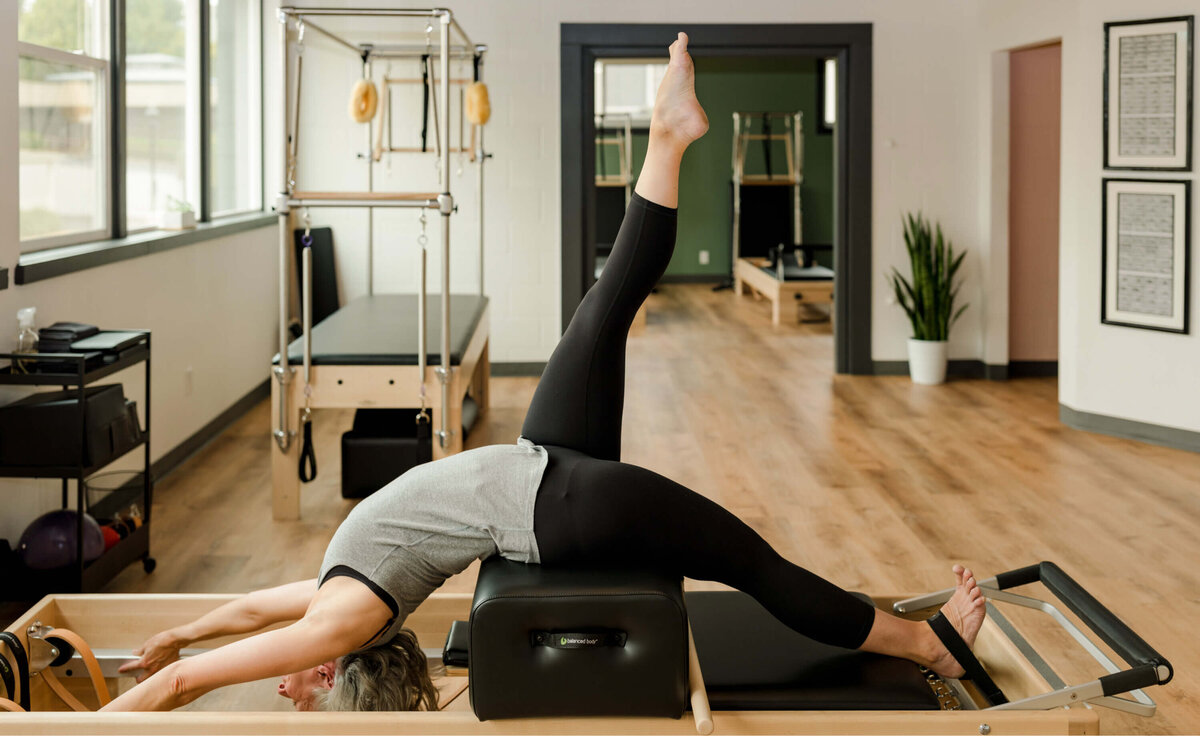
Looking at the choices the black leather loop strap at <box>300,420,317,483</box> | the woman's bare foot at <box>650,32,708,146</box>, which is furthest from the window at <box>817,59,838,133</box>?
the woman's bare foot at <box>650,32,708,146</box>

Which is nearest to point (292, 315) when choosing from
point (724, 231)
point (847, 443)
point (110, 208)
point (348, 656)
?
point (110, 208)

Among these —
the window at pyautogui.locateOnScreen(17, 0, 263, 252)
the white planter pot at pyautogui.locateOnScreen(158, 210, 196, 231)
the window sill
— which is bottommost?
the window sill

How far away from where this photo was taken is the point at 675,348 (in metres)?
7.32

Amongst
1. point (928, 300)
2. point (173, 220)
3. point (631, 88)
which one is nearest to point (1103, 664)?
point (173, 220)

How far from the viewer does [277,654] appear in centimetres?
167

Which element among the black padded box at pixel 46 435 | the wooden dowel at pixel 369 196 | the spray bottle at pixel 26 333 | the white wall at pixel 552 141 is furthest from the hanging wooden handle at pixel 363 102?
the white wall at pixel 552 141

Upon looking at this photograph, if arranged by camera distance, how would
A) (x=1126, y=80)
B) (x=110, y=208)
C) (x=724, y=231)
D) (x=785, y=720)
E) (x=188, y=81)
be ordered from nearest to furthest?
(x=785, y=720), (x=110, y=208), (x=1126, y=80), (x=188, y=81), (x=724, y=231)

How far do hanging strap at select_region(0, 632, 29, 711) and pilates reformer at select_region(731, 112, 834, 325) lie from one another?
6.89m

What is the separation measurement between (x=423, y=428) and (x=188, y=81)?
7.52 feet

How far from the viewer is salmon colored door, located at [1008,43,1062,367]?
613cm

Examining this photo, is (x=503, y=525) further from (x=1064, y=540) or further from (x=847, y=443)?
(x=847, y=443)

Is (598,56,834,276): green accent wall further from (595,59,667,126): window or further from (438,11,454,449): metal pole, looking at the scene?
(438,11,454,449): metal pole

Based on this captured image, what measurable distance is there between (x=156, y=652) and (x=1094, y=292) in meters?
4.16

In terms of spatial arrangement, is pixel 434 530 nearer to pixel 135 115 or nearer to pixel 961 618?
pixel 961 618
